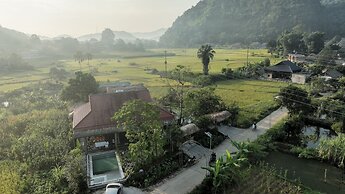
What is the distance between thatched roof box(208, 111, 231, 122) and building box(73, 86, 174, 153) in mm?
4246

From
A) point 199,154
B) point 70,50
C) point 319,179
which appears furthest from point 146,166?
point 70,50

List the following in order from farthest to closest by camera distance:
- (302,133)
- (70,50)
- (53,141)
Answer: (70,50) → (302,133) → (53,141)

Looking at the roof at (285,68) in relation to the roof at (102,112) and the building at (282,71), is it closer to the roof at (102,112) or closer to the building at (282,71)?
the building at (282,71)

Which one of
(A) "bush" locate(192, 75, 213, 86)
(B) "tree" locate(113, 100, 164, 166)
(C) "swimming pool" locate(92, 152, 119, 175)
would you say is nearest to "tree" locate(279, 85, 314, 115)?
(B) "tree" locate(113, 100, 164, 166)

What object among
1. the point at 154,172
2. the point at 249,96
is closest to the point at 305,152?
the point at 154,172

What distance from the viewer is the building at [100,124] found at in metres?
22.7

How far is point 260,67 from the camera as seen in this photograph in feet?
187

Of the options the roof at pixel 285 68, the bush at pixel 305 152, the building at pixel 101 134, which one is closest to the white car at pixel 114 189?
the building at pixel 101 134

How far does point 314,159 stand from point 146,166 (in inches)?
484

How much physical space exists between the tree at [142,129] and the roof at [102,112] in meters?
4.00

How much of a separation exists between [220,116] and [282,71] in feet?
96.0

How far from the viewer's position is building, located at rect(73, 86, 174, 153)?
22.7m

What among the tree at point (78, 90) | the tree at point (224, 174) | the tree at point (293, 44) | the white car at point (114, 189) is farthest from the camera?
the tree at point (293, 44)

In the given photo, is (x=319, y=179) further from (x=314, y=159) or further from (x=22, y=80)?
(x=22, y=80)
